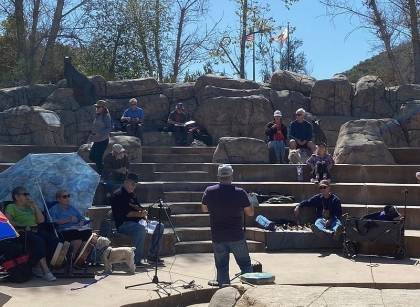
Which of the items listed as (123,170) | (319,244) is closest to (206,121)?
(123,170)

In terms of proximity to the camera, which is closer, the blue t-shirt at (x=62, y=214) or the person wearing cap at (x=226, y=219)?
the person wearing cap at (x=226, y=219)

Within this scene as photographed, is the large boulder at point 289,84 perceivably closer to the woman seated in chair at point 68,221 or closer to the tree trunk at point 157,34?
the tree trunk at point 157,34

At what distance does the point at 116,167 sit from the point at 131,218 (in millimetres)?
2595

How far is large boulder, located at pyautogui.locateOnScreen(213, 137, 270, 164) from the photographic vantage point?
15.4 metres

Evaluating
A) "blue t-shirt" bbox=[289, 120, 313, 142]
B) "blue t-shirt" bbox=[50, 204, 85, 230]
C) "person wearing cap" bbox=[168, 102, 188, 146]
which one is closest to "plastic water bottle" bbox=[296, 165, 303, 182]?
"blue t-shirt" bbox=[289, 120, 313, 142]

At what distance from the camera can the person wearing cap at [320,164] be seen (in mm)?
13422

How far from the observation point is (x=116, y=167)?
491 inches

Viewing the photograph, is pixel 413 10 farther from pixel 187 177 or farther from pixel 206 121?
pixel 187 177

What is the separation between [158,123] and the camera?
2164cm

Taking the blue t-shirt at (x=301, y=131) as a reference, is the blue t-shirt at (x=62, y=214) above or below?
below

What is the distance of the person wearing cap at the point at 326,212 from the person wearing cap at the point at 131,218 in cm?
283

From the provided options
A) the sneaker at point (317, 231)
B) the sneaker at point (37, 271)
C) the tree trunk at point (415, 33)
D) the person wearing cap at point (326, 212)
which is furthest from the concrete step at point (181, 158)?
the tree trunk at point (415, 33)

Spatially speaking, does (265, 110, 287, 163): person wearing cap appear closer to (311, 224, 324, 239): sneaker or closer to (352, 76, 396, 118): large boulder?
(311, 224, 324, 239): sneaker

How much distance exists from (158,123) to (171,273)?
41.1 ft
